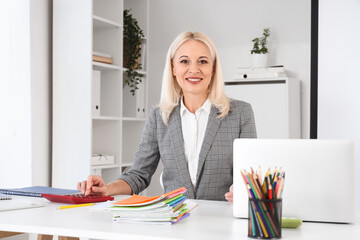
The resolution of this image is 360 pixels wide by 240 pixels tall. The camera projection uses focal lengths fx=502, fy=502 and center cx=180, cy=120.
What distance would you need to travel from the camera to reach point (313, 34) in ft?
11.5

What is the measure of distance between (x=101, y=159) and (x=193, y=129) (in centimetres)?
178

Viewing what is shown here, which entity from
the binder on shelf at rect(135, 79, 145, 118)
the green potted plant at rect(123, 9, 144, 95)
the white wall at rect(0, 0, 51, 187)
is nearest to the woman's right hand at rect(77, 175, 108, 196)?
the white wall at rect(0, 0, 51, 187)

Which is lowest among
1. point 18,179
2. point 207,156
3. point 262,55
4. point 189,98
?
point 18,179

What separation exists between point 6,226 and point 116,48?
2.96 meters

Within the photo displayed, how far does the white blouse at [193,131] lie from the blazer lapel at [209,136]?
0.04m

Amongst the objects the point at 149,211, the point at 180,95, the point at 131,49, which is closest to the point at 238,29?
the point at 131,49

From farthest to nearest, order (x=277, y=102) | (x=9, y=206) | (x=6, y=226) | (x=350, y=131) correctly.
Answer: (x=277, y=102) < (x=350, y=131) < (x=9, y=206) < (x=6, y=226)

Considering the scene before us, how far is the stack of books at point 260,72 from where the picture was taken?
4.42 meters

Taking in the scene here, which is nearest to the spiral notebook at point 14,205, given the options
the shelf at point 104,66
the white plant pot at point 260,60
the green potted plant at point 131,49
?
the shelf at point 104,66

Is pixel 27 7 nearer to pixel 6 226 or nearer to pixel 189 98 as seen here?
pixel 189 98

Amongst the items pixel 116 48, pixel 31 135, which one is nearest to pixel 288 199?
pixel 31 135

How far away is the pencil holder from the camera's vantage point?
136 centimetres

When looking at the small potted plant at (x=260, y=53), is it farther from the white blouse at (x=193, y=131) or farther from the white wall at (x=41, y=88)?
the white blouse at (x=193, y=131)

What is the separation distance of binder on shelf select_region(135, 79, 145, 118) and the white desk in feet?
9.76
